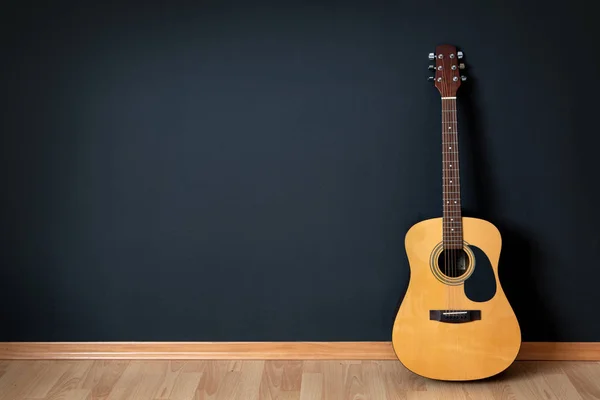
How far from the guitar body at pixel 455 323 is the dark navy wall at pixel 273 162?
209 millimetres

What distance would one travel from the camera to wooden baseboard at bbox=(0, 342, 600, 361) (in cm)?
294

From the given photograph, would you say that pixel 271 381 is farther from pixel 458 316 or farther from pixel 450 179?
pixel 450 179

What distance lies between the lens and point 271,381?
9.21 feet

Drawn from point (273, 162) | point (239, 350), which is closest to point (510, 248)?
point (273, 162)

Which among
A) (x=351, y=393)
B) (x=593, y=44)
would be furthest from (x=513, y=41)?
(x=351, y=393)

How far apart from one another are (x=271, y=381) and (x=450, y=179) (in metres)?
0.97

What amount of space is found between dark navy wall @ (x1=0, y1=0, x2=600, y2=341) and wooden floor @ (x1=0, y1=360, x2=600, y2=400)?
0.42 feet

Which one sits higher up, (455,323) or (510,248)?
(510,248)

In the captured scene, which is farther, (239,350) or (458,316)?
(239,350)

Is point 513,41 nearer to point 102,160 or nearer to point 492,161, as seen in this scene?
point 492,161

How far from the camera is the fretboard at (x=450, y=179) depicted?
2.72 meters

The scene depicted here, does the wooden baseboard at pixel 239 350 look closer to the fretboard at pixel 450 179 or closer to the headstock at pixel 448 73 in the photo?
the fretboard at pixel 450 179

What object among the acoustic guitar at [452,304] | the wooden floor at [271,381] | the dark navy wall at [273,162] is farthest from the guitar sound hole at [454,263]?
the wooden floor at [271,381]

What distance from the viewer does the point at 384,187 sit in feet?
9.54
